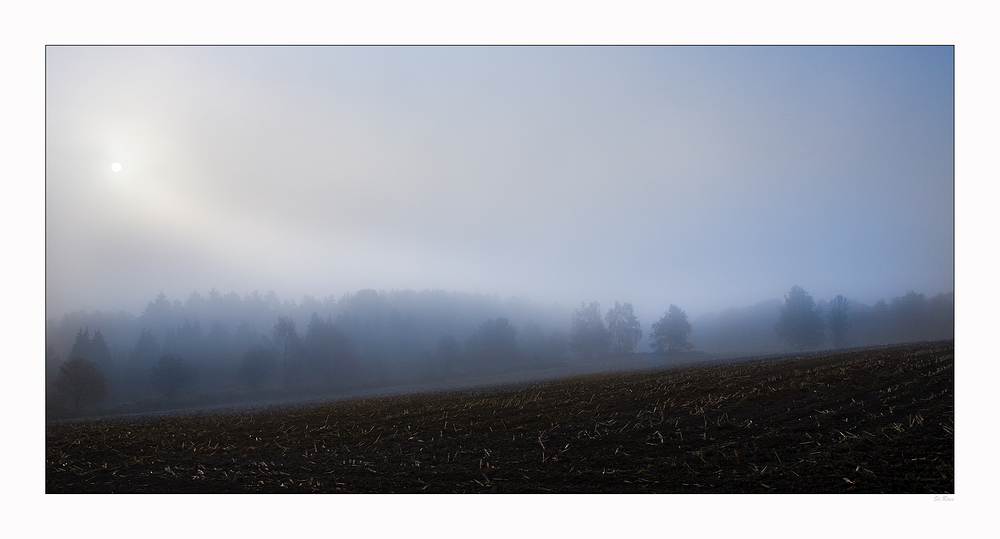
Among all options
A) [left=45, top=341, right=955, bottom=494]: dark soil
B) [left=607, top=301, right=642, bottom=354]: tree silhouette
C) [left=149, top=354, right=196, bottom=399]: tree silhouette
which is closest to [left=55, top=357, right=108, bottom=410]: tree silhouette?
[left=45, top=341, right=955, bottom=494]: dark soil

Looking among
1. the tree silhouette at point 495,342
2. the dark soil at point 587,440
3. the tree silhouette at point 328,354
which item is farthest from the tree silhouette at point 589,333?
the tree silhouette at point 328,354

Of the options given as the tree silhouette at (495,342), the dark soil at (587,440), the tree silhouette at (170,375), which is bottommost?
the dark soil at (587,440)

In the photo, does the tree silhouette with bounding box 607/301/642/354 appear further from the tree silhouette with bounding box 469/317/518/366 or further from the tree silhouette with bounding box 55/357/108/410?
the tree silhouette with bounding box 55/357/108/410

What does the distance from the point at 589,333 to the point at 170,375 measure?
19.4ft

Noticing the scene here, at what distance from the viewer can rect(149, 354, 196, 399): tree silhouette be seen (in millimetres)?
6684

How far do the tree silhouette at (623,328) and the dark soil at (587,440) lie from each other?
552 mm

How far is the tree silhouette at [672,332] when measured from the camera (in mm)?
7145

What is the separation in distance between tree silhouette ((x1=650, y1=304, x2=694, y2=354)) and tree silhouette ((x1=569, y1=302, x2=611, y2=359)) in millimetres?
707

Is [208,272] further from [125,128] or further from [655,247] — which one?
[655,247]

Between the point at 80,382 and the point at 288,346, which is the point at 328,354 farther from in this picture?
the point at 80,382

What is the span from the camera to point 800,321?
7133mm

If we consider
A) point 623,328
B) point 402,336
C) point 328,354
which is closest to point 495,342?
point 402,336

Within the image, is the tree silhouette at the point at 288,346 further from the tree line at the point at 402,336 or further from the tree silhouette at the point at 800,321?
the tree silhouette at the point at 800,321
